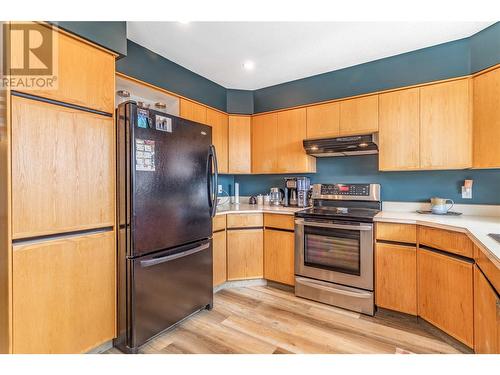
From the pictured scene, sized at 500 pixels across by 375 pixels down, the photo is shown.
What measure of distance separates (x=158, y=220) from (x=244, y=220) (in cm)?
123

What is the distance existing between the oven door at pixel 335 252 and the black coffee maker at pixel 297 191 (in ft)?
1.74

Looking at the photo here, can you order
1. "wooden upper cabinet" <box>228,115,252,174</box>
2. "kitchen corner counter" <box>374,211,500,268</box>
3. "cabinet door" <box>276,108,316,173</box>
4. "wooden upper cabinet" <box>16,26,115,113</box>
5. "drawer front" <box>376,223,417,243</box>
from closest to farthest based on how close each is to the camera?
"kitchen corner counter" <box>374,211,500,268</box>
"wooden upper cabinet" <box>16,26,115,113</box>
"drawer front" <box>376,223,417,243</box>
"cabinet door" <box>276,108,316,173</box>
"wooden upper cabinet" <box>228,115,252,174</box>

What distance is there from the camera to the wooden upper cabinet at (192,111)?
2804 millimetres

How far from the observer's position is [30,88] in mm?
1421

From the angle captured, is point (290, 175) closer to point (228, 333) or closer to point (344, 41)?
point (344, 41)

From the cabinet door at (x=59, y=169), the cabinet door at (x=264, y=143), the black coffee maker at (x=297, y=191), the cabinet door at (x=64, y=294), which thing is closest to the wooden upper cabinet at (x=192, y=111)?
the cabinet door at (x=264, y=143)

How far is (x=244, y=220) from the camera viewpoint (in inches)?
116

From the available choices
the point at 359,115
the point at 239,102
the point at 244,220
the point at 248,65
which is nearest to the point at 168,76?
the point at 248,65

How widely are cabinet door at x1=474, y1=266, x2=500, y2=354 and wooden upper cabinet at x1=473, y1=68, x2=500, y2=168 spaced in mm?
1015

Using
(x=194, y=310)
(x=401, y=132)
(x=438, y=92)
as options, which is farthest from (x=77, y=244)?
(x=438, y=92)

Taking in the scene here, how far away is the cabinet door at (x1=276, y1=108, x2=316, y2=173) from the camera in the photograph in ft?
10.2

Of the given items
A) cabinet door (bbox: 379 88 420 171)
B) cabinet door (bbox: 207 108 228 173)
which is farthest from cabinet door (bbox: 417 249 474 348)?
cabinet door (bbox: 207 108 228 173)

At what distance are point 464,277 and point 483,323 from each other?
352mm

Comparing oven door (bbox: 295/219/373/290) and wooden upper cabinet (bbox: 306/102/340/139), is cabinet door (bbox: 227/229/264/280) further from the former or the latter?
wooden upper cabinet (bbox: 306/102/340/139)
